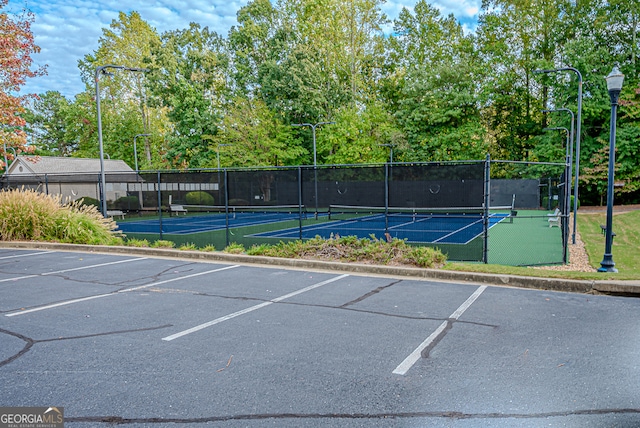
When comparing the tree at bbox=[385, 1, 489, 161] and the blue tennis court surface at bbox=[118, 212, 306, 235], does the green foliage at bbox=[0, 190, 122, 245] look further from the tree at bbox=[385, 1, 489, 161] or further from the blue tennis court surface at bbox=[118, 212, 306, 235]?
the tree at bbox=[385, 1, 489, 161]

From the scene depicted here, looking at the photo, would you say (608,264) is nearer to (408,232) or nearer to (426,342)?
(426,342)

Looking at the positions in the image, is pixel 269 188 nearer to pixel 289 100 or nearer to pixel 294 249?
pixel 294 249

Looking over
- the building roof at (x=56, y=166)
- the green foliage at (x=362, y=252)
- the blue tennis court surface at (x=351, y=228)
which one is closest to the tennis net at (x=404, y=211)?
the blue tennis court surface at (x=351, y=228)

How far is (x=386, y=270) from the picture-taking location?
29.7ft

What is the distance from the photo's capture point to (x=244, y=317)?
6020 millimetres

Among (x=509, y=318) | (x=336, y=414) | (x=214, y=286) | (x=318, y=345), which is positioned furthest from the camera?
(x=214, y=286)

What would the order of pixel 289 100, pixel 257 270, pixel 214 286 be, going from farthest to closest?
pixel 289 100, pixel 257 270, pixel 214 286

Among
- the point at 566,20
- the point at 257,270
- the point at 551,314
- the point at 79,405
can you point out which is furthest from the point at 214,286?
the point at 566,20

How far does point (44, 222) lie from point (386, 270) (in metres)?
11.7

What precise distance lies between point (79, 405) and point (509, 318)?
5.12m

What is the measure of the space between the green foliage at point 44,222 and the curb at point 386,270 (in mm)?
691

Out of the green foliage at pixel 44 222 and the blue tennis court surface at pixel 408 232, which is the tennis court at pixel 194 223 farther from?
the green foliage at pixel 44 222

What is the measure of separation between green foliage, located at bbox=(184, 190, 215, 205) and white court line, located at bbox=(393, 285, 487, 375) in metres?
15.7

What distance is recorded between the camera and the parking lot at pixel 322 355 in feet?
11.3
